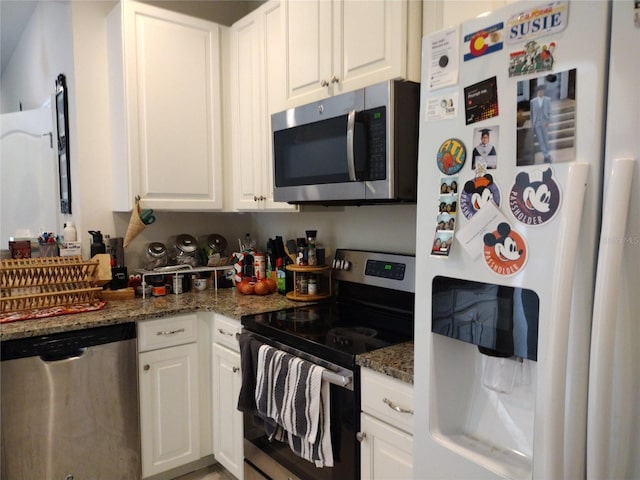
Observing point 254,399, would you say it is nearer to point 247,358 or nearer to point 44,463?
point 247,358

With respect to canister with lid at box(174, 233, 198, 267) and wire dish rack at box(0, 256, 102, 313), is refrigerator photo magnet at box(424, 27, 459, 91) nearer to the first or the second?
wire dish rack at box(0, 256, 102, 313)

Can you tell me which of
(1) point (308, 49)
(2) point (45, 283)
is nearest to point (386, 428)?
(1) point (308, 49)

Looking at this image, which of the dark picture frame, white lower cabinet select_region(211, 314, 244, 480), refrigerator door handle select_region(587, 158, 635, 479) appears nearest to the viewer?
refrigerator door handle select_region(587, 158, 635, 479)

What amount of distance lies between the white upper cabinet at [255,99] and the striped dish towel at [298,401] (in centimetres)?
83

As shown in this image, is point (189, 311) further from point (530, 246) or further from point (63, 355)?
point (530, 246)

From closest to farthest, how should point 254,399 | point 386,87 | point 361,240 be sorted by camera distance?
point 386,87 → point 254,399 → point 361,240

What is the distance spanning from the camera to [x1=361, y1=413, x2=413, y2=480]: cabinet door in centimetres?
126

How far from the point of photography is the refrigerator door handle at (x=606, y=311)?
2.25ft

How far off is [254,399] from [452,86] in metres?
1.39

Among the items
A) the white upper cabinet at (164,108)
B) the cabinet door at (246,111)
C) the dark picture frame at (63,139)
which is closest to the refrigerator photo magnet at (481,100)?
the cabinet door at (246,111)

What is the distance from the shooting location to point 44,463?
1.81m

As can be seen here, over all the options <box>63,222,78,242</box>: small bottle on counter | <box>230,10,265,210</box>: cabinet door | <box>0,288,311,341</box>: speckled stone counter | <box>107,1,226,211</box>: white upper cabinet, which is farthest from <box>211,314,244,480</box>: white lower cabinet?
<box>63,222,78,242</box>: small bottle on counter

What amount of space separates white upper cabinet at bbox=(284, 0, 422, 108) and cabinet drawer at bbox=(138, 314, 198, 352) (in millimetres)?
1173

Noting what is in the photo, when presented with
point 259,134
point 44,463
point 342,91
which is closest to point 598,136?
point 342,91
